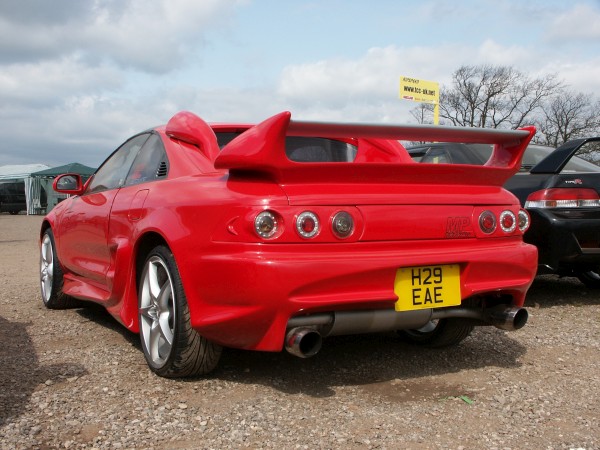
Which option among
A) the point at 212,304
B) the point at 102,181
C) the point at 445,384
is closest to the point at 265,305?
the point at 212,304

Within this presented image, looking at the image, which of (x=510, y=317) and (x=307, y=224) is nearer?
(x=307, y=224)

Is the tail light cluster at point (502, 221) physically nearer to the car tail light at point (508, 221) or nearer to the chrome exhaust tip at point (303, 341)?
the car tail light at point (508, 221)

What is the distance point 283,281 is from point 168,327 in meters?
0.87

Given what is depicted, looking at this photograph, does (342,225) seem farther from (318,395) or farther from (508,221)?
(508,221)

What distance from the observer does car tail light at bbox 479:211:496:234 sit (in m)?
3.05

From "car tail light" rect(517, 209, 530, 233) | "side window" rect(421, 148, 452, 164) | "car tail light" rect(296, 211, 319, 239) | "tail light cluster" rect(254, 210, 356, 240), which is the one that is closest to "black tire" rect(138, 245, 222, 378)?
"tail light cluster" rect(254, 210, 356, 240)

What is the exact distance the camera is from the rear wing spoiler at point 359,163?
2.64 meters

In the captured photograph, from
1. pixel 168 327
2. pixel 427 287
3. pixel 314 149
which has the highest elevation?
pixel 314 149

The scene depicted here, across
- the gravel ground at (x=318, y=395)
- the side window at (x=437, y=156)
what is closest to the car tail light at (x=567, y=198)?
the gravel ground at (x=318, y=395)

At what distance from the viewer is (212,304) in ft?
8.92

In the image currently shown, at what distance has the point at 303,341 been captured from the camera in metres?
2.62

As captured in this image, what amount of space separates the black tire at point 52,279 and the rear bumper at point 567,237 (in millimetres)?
3840

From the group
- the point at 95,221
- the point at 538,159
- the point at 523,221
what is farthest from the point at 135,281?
the point at 538,159

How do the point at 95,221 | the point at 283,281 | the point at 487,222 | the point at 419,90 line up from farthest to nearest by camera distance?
the point at 419,90
the point at 95,221
the point at 487,222
the point at 283,281
